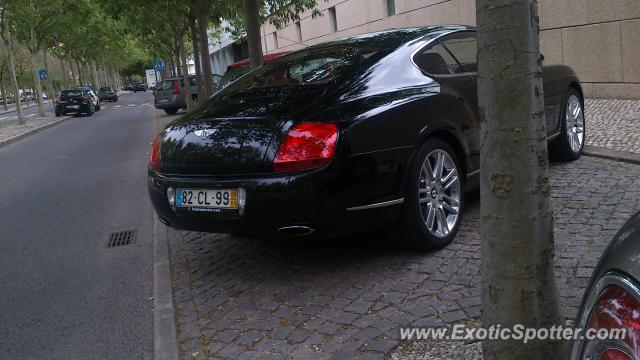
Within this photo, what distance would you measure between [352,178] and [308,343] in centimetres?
106

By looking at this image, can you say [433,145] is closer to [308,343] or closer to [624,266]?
[308,343]

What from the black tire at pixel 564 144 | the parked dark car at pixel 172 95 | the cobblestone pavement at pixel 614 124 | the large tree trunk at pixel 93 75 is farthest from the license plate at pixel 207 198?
the large tree trunk at pixel 93 75

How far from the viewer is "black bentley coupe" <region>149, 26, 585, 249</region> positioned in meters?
3.70

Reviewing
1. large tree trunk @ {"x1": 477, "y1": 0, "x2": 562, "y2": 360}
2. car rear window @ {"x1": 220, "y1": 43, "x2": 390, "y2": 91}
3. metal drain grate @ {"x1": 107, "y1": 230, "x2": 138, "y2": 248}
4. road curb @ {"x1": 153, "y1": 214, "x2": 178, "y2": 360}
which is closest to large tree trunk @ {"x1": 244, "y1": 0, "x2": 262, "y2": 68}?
metal drain grate @ {"x1": 107, "y1": 230, "x2": 138, "y2": 248}

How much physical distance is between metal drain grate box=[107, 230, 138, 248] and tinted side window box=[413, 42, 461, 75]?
3244 mm

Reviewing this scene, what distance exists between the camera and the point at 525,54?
7.59 ft

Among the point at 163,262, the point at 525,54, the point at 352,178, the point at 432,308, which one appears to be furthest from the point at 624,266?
the point at 163,262

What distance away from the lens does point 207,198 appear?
3951mm

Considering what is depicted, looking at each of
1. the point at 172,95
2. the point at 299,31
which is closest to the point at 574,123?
the point at 172,95

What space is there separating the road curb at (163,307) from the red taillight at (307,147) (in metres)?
1.16

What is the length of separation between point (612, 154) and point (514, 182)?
4.62 meters

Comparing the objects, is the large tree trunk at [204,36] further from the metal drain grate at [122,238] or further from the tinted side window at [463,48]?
the tinted side window at [463,48]

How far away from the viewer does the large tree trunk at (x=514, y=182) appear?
91.1 inches

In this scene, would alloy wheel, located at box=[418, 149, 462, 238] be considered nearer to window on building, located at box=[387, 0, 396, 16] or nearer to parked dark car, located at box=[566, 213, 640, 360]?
parked dark car, located at box=[566, 213, 640, 360]
